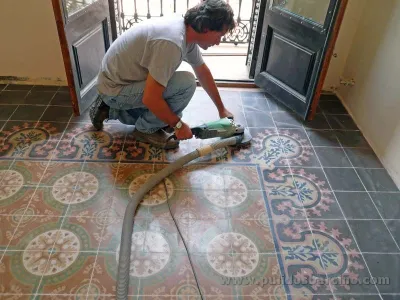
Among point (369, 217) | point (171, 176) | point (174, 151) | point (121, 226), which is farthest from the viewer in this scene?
point (174, 151)

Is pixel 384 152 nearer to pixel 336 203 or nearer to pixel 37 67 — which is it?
pixel 336 203

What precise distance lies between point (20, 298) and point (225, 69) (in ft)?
7.16

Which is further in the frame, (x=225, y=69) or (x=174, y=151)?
(x=225, y=69)

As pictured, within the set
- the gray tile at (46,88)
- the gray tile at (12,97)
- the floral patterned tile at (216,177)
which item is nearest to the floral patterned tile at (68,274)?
the floral patterned tile at (216,177)

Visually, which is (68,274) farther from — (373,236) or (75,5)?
(75,5)

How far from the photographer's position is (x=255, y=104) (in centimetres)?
229

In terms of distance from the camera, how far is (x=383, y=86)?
189cm

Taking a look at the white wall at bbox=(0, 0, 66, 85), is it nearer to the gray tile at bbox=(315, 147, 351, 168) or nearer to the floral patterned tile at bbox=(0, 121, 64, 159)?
the floral patterned tile at bbox=(0, 121, 64, 159)

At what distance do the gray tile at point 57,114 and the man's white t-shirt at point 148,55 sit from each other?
0.45m

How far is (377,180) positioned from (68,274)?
4.93 ft

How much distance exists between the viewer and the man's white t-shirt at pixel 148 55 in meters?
1.42

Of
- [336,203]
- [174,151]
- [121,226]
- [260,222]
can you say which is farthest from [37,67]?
[336,203]

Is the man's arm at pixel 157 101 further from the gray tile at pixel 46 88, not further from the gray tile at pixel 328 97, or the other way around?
the gray tile at pixel 328 97

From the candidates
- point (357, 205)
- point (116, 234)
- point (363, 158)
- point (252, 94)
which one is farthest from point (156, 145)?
point (363, 158)
